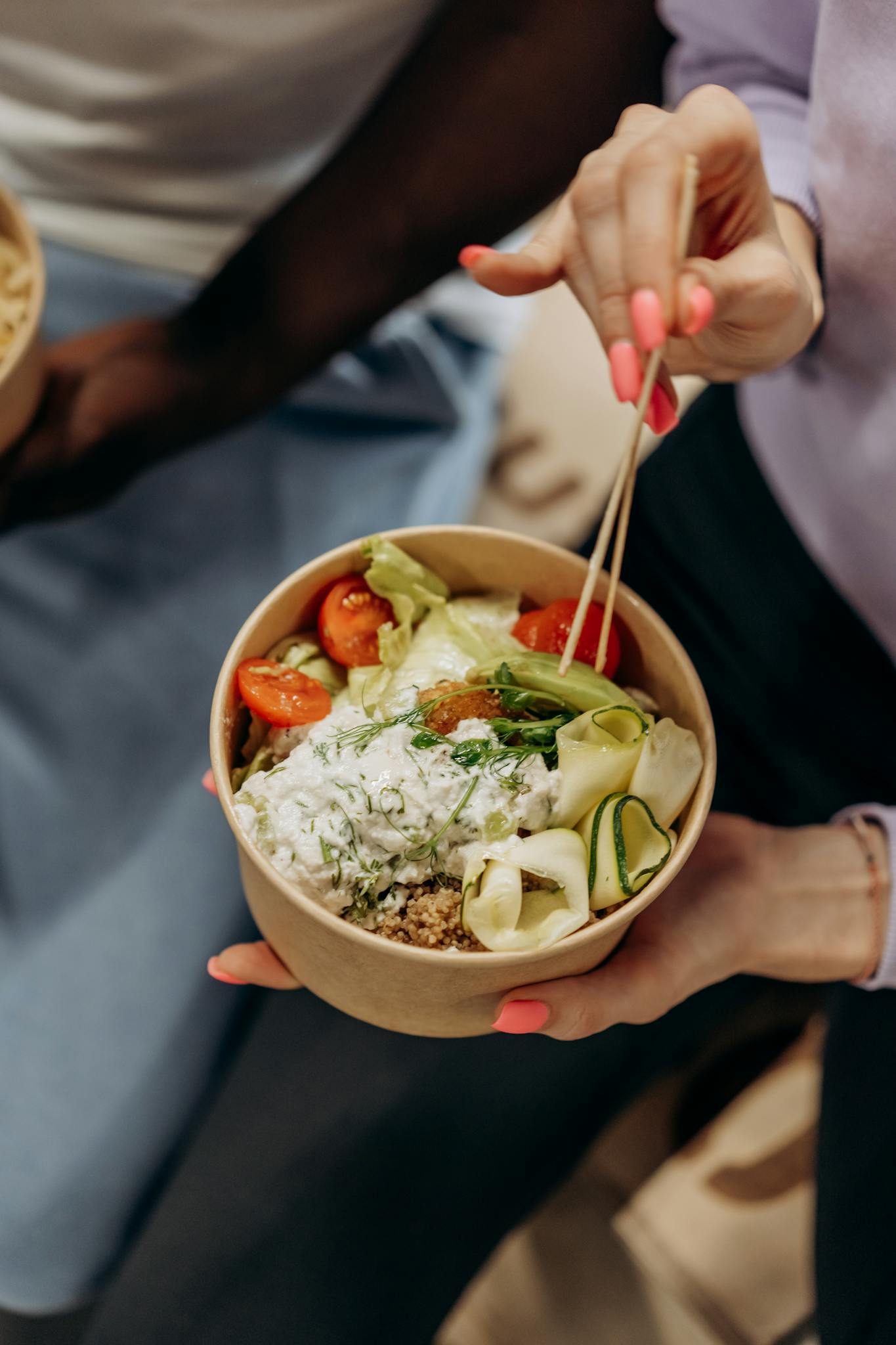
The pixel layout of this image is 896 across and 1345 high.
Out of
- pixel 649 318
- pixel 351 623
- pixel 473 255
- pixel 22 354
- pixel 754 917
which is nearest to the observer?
pixel 649 318

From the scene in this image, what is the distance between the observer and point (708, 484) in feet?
3.91

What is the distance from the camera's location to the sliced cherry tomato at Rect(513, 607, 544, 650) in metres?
0.82

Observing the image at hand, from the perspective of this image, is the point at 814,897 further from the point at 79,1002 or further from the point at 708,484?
the point at 79,1002

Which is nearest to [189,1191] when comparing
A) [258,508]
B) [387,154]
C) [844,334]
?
[258,508]

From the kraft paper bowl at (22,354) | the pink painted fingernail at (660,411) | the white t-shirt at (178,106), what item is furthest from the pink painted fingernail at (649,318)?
the white t-shirt at (178,106)

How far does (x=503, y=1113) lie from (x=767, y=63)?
109cm

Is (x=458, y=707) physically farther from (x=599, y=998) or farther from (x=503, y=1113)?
(x=503, y=1113)

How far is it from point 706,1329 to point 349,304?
157 cm

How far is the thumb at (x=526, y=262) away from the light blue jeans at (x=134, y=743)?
2.46 feet

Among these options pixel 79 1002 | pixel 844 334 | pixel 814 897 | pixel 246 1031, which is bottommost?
pixel 246 1031

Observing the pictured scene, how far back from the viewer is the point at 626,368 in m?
0.63

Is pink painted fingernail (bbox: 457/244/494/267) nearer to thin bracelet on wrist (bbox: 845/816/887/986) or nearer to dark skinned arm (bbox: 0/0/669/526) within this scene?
dark skinned arm (bbox: 0/0/669/526)

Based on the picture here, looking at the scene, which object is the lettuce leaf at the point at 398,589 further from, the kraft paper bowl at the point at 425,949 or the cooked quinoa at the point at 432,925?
the cooked quinoa at the point at 432,925

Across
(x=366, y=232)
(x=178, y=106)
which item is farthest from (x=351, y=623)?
(x=178, y=106)
